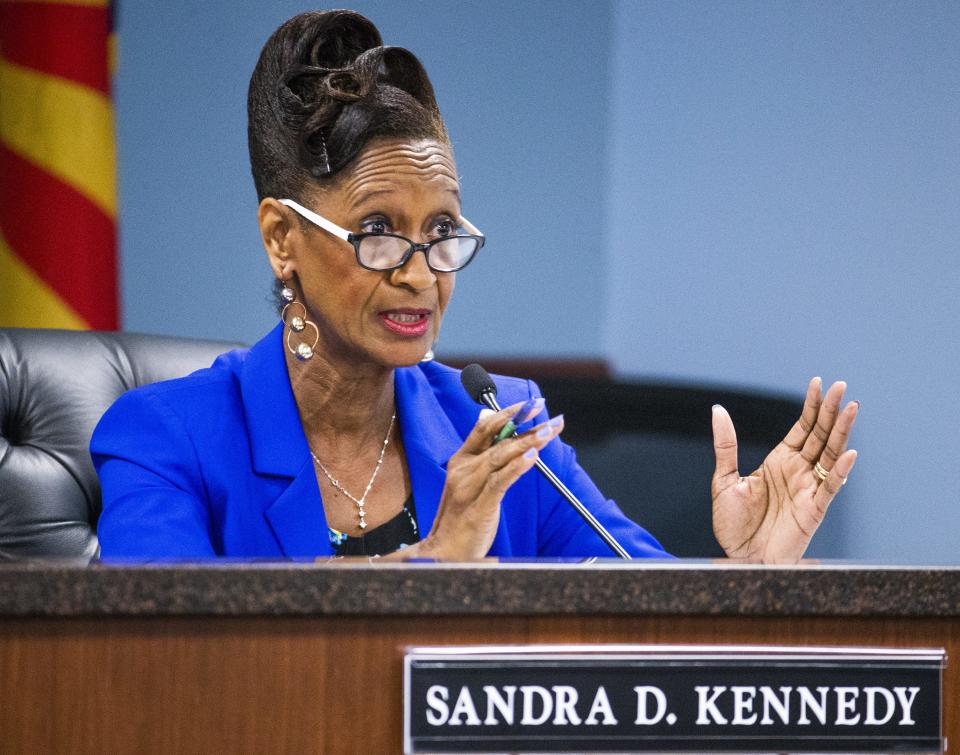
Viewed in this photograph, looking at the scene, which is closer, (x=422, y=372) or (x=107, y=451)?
(x=107, y=451)

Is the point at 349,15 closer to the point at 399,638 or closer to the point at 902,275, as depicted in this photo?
the point at 399,638

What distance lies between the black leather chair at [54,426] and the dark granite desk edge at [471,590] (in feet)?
2.75

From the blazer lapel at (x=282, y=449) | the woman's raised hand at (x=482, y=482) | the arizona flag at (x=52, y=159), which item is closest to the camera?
the woman's raised hand at (x=482, y=482)

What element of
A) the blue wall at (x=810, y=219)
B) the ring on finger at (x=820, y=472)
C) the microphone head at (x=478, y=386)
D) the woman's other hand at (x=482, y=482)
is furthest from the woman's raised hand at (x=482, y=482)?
the blue wall at (x=810, y=219)

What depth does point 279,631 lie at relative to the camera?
0.57m

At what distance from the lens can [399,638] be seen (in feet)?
1.88

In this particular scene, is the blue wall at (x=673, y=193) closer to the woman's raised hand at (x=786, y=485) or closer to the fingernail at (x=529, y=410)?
the woman's raised hand at (x=786, y=485)

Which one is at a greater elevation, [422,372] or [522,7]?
[522,7]

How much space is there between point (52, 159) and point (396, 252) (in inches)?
41.9

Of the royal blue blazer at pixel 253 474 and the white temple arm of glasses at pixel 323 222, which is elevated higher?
the white temple arm of glasses at pixel 323 222

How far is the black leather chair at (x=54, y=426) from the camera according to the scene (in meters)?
1.36

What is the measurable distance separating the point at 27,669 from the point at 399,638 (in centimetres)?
19

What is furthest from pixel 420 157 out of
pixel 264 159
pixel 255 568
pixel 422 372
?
pixel 255 568

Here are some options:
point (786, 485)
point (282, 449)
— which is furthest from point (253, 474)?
point (786, 485)
